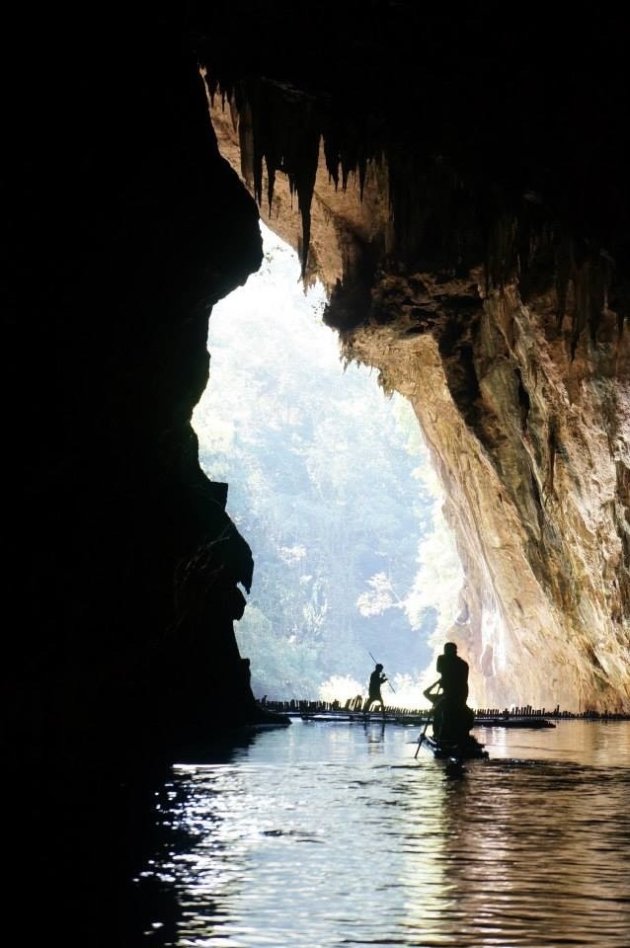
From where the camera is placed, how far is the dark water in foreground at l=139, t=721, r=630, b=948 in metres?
4.30

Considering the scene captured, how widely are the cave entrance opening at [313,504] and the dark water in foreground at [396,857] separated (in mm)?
59345

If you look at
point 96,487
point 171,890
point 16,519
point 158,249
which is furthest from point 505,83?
point 171,890

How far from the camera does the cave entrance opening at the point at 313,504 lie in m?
74.9

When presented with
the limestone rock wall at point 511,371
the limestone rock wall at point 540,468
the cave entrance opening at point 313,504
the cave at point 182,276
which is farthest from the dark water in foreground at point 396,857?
the cave entrance opening at point 313,504

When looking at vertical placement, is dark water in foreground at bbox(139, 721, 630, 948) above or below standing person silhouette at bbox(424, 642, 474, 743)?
below

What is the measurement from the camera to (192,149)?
41.1ft

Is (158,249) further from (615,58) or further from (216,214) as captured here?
(615,58)

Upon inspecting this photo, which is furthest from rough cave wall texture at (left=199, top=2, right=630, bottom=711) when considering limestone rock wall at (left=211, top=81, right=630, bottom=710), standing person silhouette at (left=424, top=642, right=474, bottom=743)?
standing person silhouette at (left=424, top=642, right=474, bottom=743)

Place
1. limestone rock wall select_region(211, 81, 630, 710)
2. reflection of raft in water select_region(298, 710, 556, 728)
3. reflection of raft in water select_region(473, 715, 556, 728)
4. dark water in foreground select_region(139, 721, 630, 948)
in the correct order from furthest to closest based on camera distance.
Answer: reflection of raft in water select_region(298, 710, 556, 728), reflection of raft in water select_region(473, 715, 556, 728), limestone rock wall select_region(211, 81, 630, 710), dark water in foreground select_region(139, 721, 630, 948)

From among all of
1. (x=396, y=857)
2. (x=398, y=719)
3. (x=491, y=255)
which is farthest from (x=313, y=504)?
(x=396, y=857)

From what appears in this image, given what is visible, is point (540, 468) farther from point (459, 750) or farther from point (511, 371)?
point (459, 750)

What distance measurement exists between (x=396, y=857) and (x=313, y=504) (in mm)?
77417

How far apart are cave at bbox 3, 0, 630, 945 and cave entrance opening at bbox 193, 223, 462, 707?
50921mm

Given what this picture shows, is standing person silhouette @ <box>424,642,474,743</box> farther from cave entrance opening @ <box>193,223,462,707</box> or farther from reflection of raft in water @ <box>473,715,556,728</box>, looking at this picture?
cave entrance opening @ <box>193,223,462,707</box>
